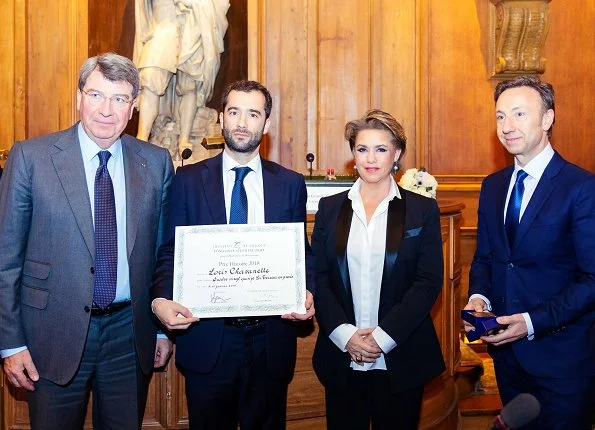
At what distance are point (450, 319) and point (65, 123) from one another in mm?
3020

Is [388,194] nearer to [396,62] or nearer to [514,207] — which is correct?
[514,207]

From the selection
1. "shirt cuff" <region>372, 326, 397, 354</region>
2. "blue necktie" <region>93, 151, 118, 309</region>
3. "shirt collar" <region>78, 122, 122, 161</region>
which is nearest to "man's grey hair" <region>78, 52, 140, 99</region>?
"shirt collar" <region>78, 122, 122, 161</region>

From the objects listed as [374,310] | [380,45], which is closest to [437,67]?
[380,45]

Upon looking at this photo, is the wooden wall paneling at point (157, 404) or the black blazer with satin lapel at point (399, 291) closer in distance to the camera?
the black blazer with satin lapel at point (399, 291)

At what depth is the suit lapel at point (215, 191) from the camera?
6.74ft

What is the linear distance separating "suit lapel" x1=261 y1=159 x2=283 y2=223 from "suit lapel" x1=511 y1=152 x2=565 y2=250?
763mm

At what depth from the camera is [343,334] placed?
2.02 metres

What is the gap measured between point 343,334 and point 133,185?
2.66 ft

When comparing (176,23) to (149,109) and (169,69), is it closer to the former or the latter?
(169,69)

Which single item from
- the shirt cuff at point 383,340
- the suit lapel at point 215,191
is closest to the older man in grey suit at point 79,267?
the suit lapel at point 215,191

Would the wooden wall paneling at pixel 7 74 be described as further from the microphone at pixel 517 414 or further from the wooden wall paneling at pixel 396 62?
the microphone at pixel 517 414

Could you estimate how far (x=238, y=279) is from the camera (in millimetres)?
1952
